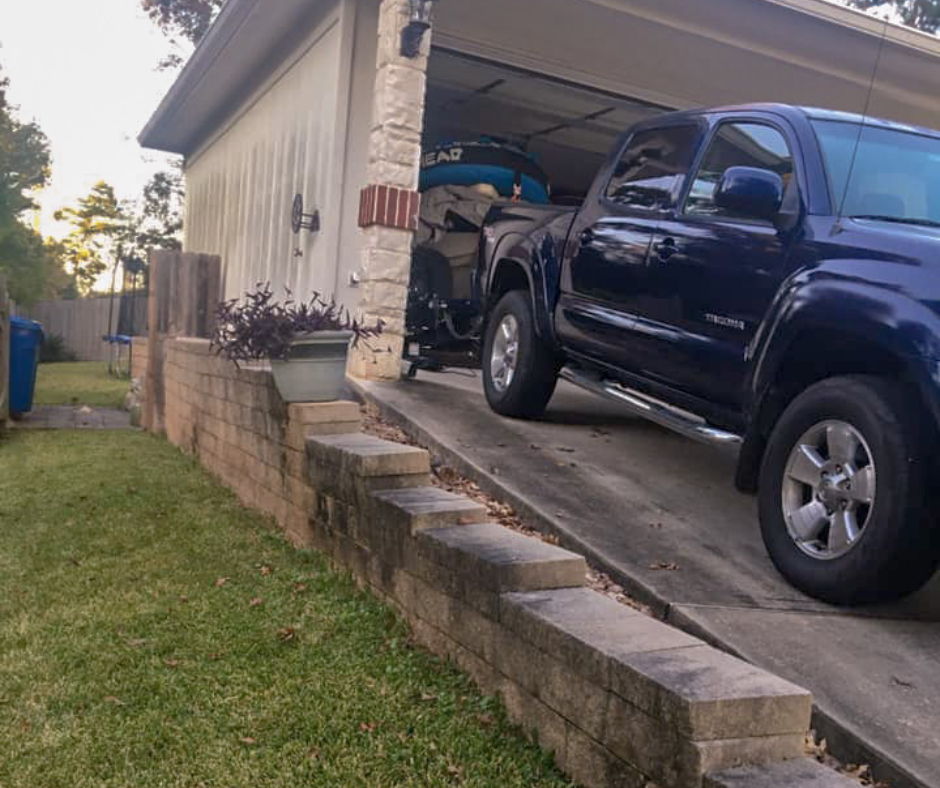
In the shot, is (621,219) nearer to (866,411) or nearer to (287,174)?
(866,411)

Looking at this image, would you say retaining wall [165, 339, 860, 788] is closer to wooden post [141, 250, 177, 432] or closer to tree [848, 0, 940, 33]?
wooden post [141, 250, 177, 432]

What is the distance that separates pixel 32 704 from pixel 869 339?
3.22m

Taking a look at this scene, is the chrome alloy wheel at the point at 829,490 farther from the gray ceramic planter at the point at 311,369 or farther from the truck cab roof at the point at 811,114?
the gray ceramic planter at the point at 311,369

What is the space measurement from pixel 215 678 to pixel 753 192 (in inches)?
114

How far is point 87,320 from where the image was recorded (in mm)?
23891

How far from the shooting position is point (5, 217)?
1948 cm

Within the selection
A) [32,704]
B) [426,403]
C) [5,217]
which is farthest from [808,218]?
[5,217]

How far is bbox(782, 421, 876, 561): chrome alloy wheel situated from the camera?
10.3ft

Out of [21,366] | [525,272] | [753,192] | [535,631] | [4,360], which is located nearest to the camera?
[535,631]

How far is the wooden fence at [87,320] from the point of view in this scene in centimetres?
2106

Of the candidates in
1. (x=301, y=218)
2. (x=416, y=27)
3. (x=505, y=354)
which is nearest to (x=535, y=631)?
(x=505, y=354)

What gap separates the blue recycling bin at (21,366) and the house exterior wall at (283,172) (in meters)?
2.67

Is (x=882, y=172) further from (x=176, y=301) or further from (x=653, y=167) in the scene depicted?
Result: (x=176, y=301)

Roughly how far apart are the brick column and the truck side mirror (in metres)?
3.62
